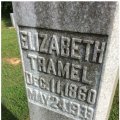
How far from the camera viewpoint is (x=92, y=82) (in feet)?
4.78

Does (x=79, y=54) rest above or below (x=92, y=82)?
above

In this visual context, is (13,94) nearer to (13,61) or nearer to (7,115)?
(7,115)

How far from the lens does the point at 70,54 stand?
1414mm

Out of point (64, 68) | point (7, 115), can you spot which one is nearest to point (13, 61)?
point (7, 115)

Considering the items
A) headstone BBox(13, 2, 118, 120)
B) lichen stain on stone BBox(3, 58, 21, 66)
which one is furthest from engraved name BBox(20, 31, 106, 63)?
lichen stain on stone BBox(3, 58, 21, 66)

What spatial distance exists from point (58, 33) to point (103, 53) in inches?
12.5

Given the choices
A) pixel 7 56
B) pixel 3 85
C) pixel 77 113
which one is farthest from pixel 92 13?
pixel 7 56

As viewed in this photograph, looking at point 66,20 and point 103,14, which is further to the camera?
point 66,20

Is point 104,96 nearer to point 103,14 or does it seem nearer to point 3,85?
point 103,14

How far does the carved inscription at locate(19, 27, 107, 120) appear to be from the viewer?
53.1 inches

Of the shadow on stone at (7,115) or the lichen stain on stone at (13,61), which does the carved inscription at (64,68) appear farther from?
the lichen stain on stone at (13,61)

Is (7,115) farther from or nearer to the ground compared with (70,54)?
nearer to the ground

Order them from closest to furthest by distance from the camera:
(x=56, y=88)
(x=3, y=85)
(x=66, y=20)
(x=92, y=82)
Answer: (x=66, y=20) → (x=92, y=82) → (x=56, y=88) → (x=3, y=85)

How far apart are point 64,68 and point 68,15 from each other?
0.40 m
